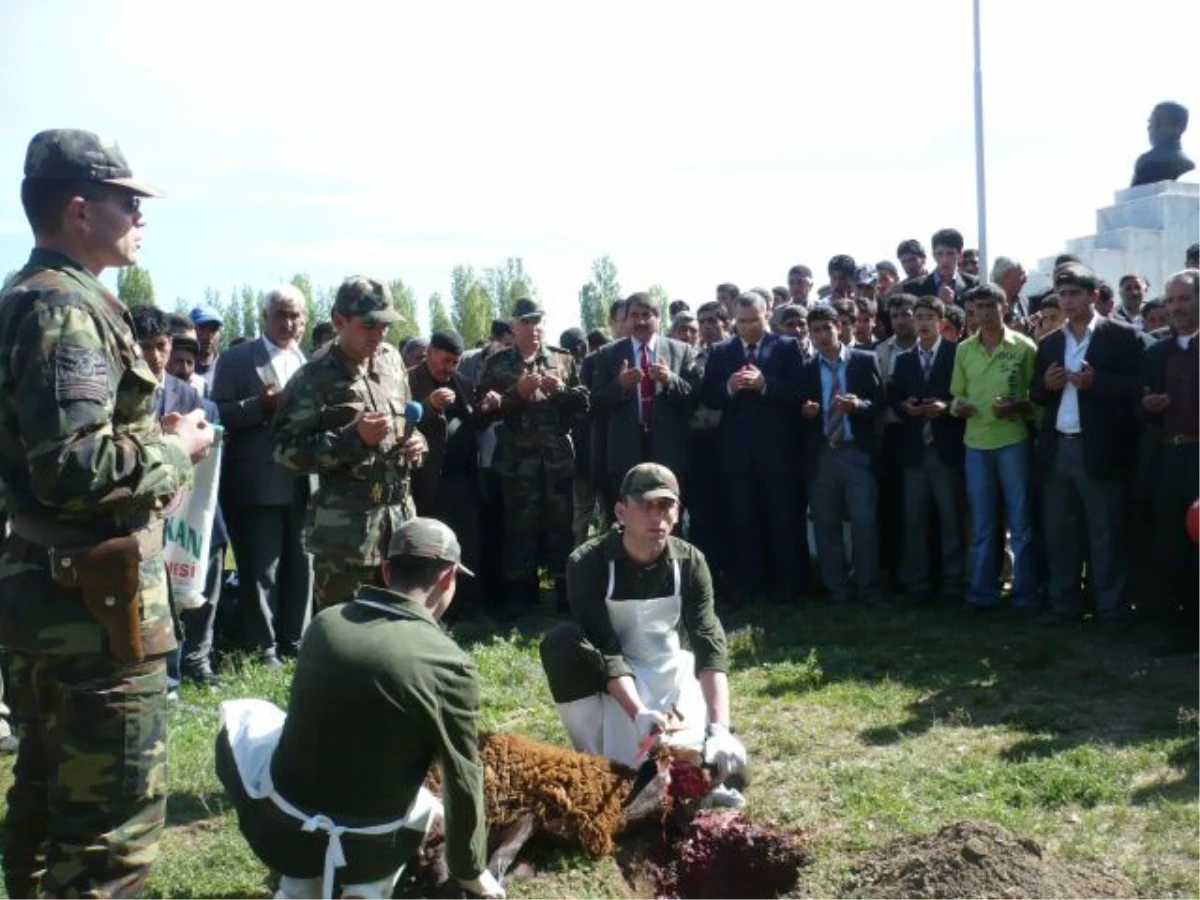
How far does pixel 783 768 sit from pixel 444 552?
2.56 meters

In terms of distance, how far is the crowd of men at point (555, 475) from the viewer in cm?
354

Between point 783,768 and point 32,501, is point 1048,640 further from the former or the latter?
point 32,501

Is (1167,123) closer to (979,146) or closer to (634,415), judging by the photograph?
(979,146)

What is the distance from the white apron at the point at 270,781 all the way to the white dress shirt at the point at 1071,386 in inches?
216

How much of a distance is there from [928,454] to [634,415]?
2.19m

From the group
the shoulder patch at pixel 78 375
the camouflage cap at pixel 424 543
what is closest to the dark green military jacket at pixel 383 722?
the camouflage cap at pixel 424 543

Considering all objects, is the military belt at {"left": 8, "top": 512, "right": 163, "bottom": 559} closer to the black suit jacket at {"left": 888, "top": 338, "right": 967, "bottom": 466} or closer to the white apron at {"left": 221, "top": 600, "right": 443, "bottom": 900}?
the white apron at {"left": 221, "top": 600, "right": 443, "bottom": 900}

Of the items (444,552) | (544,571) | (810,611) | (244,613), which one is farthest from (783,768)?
(544,571)

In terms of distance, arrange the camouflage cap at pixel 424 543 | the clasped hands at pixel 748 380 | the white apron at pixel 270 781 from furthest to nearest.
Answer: the clasped hands at pixel 748 380 < the camouflage cap at pixel 424 543 < the white apron at pixel 270 781

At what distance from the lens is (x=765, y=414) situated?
31.1ft

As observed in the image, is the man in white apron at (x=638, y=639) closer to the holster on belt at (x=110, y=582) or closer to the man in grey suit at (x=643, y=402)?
the holster on belt at (x=110, y=582)

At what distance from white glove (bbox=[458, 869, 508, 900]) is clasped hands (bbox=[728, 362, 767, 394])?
563cm

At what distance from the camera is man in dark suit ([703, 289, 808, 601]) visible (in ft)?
31.1

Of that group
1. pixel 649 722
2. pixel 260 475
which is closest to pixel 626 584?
pixel 649 722
